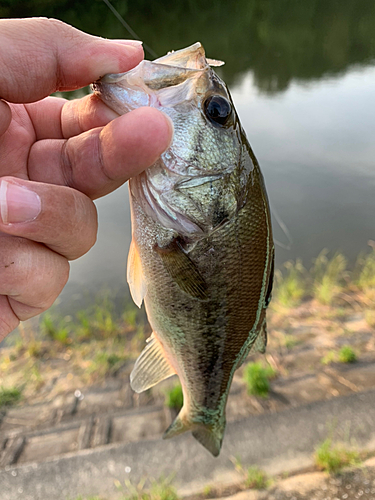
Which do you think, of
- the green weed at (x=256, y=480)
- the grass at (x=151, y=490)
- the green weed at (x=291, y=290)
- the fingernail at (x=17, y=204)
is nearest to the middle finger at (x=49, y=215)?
the fingernail at (x=17, y=204)

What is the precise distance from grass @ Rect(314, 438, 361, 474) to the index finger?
9.52ft

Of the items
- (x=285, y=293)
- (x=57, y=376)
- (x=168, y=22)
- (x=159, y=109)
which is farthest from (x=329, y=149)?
(x=168, y=22)

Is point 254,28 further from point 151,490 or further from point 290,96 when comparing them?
point 151,490

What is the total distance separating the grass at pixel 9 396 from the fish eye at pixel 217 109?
11.5ft

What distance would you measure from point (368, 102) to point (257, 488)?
14.8 metres

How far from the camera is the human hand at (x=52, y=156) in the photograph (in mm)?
1237

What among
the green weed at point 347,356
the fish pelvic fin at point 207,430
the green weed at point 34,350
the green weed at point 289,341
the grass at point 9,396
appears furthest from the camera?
the green weed at point 34,350

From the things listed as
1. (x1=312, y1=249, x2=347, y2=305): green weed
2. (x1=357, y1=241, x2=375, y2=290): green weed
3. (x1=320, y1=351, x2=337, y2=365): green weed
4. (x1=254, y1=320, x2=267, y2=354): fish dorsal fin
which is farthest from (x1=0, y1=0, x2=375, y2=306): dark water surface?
(x1=254, y1=320, x2=267, y2=354): fish dorsal fin

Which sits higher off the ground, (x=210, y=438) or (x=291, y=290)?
(x=210, y=438)

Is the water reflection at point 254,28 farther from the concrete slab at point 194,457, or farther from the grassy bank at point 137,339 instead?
the concrete slab at point 194,457

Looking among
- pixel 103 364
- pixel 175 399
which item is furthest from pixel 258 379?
pixel 103 364

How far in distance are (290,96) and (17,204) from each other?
53.6ft

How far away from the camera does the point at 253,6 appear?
87.1 feet

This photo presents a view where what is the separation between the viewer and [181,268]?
1.53 meters
